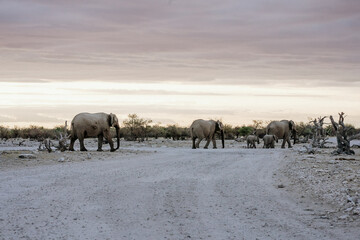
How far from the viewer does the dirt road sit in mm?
8219

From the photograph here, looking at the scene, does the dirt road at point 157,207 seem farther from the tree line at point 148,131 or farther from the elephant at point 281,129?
the tree line at point 148,131

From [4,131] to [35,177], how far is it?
162 ft

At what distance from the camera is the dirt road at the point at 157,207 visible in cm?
822

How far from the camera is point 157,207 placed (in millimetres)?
10406

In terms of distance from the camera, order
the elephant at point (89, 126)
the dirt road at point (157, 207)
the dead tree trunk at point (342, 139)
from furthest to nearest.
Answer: the elephant at point (89, 126) < the dead tree trunk at point (342, 139) < the dirt road at point (157, 207)

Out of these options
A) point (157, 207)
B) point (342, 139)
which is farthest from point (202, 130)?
point (157, 207)

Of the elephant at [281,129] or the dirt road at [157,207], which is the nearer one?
the dirt road at [157,207]

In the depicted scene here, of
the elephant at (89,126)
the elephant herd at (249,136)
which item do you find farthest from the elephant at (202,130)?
the elephant at (89,126)

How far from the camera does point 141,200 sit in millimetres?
11312

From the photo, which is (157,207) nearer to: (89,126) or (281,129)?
(89,126)

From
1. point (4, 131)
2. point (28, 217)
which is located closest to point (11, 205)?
point (28, 217)

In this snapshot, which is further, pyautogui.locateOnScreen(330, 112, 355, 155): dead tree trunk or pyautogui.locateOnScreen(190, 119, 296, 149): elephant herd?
pyautogui.locateOnScreen(190, 119, 296, 149): elephant herd

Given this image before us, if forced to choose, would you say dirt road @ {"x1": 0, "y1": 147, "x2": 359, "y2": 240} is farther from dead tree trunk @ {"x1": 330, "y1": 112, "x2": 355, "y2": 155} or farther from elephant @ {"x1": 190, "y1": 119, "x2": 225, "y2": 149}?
elephant @ {"x1": 190, "y1": 119, "x2": 225, "y2": 149}

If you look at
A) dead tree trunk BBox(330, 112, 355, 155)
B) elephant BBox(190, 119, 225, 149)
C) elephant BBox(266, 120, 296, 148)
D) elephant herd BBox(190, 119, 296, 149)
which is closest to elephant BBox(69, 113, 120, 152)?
elephant herd BBox(190, 119, 296, 149)
